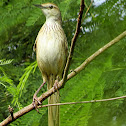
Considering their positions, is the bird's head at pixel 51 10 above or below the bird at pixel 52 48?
above

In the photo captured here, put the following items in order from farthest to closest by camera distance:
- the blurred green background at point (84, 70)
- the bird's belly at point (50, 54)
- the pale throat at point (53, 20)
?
the pale throat at point (53, 20) < the bird's belly at point (50, 54) < the blurred green background at point (84, 70)

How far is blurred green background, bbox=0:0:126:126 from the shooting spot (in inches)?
57.8

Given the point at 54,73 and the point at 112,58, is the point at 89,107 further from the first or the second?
the point at 54,73

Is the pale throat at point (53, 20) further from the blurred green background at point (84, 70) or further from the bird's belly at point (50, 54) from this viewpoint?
the bird's belly at point (50, 54)

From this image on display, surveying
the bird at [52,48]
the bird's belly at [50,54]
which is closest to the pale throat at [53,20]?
the bird at [52,48]

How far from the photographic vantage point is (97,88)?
1.46 metres

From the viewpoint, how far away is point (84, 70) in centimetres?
169

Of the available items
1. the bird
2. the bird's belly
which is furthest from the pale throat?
the bird's belly

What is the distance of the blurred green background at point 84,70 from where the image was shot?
57.8 inches

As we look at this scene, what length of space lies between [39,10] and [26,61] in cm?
60

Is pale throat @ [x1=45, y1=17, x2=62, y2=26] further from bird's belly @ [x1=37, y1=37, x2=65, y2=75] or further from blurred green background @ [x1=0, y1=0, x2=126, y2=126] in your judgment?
bird's belly @ [x1=37, y1=37, x2=65, y2=75]

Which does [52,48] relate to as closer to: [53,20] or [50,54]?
[50,54]

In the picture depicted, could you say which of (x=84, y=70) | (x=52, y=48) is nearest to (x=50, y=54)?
(x=52, y=48)

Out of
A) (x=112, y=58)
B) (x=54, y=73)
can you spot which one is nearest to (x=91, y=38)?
(x=112, y=58)
